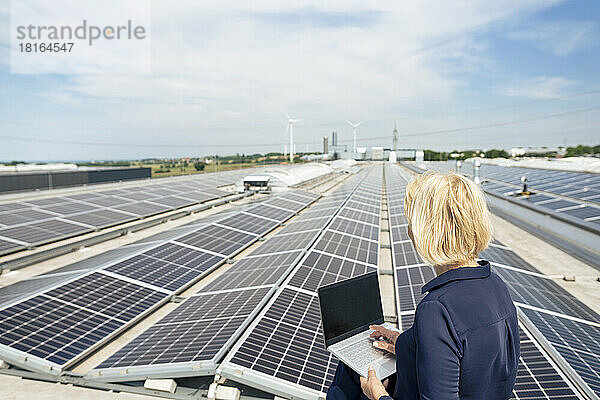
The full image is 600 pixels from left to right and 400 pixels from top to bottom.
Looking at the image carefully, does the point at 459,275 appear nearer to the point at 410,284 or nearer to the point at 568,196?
the point at 410,284

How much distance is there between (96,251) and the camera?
16297 millimetres

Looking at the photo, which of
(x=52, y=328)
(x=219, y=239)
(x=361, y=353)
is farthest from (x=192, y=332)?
(x=219, y=239)

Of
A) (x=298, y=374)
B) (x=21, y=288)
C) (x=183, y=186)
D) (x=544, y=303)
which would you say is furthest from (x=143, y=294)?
(x=183, y=186)

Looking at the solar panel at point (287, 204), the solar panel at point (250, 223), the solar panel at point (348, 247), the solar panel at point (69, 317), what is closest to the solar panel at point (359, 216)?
the solar panel at point (250, 223)

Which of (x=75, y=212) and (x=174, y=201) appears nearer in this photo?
(x=75, y=212)

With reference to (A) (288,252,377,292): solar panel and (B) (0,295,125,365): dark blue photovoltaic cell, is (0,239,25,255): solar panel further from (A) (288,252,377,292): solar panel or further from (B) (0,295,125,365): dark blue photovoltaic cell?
(A) (288,252,377,292): solar panel

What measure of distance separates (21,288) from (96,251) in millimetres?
6382

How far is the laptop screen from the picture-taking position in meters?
2.81

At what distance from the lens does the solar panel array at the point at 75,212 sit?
54.4ft

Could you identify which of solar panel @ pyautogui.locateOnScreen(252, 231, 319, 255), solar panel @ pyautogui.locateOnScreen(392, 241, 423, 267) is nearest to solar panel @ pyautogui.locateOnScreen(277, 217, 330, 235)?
solar panel @ pyautogui.locateOnScreen(252, 231, 319, 255)

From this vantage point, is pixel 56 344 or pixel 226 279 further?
pixel 226 279

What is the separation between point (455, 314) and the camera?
200 centimetres

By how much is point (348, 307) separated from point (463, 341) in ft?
Result: 3.45

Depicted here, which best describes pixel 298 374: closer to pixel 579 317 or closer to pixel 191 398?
pixel 191 398
